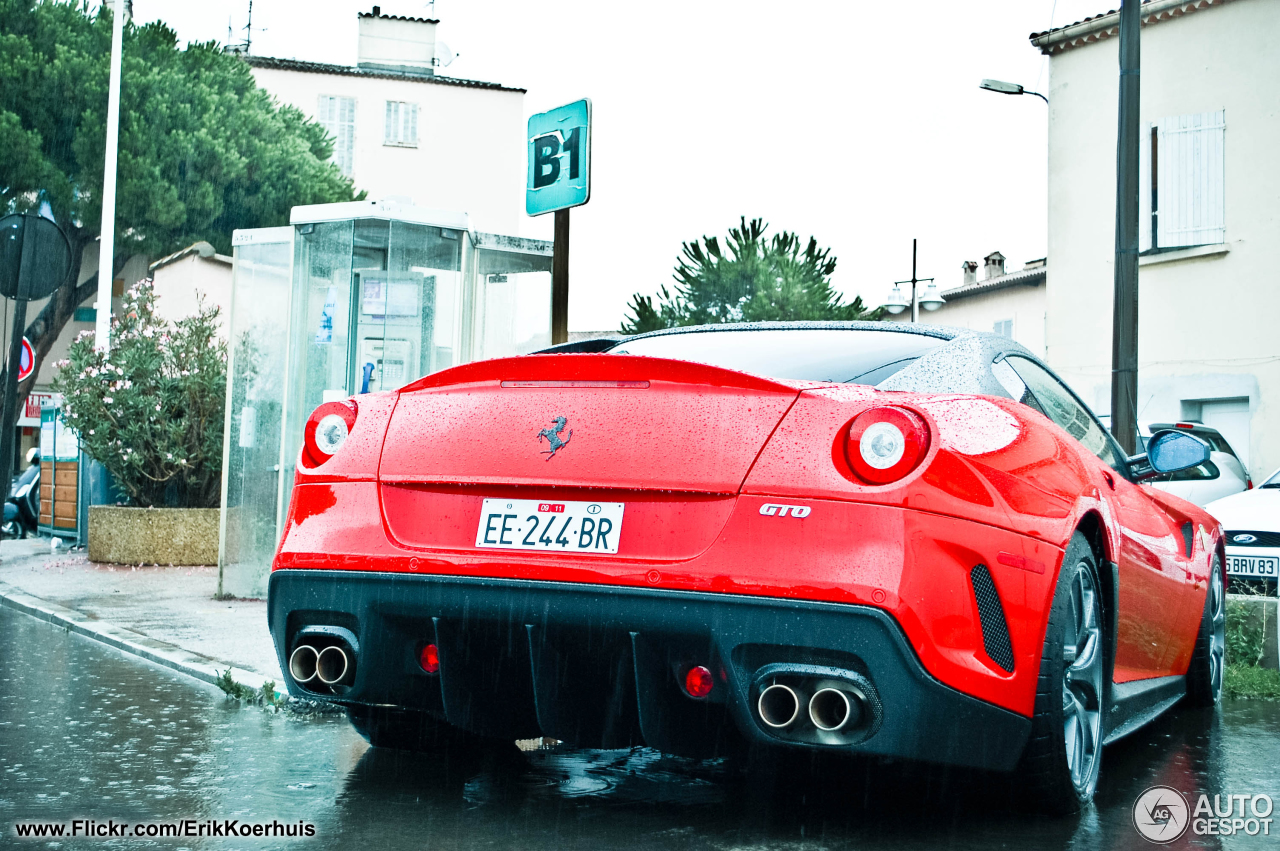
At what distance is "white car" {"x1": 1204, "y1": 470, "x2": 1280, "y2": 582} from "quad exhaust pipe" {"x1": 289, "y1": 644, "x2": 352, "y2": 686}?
6467mm

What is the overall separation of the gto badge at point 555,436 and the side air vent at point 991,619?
102 centimetres

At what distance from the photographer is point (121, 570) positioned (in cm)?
1245

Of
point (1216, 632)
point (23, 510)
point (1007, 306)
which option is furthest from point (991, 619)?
point (1007, 306)

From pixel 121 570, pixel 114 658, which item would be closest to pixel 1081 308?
pixel 121 570

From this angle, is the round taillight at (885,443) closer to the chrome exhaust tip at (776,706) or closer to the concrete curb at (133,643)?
the chrome exhaust tip at (776,706)

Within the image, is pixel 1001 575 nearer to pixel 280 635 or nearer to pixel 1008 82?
pixel 280 635

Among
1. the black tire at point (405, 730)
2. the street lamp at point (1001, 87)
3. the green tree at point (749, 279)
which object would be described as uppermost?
the green tree at point (749, 279)

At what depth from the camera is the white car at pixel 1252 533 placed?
29.3 feet

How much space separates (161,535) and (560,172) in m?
7.29

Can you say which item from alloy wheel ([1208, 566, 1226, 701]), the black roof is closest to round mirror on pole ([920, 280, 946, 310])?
the black roof

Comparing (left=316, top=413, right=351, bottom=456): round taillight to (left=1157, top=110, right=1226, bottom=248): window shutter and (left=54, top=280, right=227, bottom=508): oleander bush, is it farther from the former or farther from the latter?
(left=1157, top=110, right=1226, bottom=248): window shutter

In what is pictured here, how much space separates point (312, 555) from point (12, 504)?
1512 cm

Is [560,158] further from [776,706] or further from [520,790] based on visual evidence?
[776,706]

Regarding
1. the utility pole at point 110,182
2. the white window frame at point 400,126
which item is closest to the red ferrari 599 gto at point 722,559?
the utility pole at point 110,182
